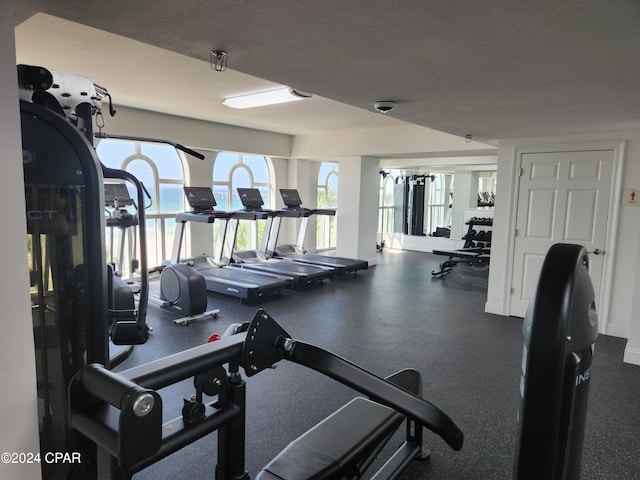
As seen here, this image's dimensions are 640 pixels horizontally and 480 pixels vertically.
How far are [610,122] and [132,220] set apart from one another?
4829 mm

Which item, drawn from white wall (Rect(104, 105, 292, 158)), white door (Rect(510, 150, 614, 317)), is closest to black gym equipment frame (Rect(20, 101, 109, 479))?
white door (Rect(510, 150, 614, 317))

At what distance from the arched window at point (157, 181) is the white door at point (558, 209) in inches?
201

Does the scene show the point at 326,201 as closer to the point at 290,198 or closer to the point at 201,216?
the point at 290,198

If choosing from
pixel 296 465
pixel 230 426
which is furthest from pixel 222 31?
pixel 296 465

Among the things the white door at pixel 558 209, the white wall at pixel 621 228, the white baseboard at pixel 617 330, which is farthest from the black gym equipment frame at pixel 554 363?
the white baseboard at pixel 617 330

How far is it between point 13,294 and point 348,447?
4.70 feet

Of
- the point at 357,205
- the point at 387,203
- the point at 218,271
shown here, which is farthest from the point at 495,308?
the point at 387,203

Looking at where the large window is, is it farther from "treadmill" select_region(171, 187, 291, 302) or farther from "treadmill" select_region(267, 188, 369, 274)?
"treadmill" select_region(171, 187, 291, 302)

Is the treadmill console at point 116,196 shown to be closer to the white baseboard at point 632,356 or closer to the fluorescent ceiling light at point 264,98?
the fluorescent ceiling light at point 264,98

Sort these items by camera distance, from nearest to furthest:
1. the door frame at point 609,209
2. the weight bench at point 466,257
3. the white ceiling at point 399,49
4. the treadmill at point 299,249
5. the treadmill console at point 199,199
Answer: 1. the white ceiling at point 399,49
2. the door frame at point 609,209
3. the treadmill console at point 199,199
4. the treadmill at point 299,249
5. the weight bench at point 466,257

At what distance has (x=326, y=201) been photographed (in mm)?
10117

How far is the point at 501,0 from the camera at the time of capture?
142 centimetres

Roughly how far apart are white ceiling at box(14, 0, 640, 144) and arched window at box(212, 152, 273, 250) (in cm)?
391

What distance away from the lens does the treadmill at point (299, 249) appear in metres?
7.17
